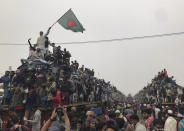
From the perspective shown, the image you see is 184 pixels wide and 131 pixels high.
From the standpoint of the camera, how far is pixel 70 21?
13.2 metres

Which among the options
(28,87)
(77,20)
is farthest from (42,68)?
(77,20)

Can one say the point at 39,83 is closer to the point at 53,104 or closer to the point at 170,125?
the point at 53,104

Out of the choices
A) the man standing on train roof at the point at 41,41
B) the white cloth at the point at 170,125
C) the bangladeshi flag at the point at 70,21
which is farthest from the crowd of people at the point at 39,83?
the white cloth at the point at 170,125

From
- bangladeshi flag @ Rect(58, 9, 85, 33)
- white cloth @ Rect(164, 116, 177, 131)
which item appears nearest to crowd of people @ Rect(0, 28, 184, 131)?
white cloth @ Rect(164, 116, 177, 131)

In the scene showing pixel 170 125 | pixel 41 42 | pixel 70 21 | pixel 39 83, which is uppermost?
pixel 70 21

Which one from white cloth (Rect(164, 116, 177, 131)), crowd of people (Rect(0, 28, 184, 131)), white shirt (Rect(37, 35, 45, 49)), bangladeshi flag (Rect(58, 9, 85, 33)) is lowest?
white cloth (Rect(164, 116, 177, 131))

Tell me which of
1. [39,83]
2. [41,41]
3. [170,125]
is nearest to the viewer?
[170,125]

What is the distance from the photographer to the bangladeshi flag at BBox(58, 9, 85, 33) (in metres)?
13.1

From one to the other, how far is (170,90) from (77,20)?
461 inches

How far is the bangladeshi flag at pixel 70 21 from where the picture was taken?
43.0 ft

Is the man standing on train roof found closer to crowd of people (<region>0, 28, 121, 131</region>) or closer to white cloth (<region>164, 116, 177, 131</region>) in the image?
crowd of people (<region>0, 28, 121, 131</region>)

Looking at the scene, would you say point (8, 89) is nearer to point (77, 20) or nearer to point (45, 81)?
point (45, 81)

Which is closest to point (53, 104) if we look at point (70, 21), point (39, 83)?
point (39, 83)

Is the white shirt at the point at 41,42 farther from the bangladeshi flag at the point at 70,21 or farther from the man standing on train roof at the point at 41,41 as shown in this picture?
the bangladeshi flag at the point at 70,21
